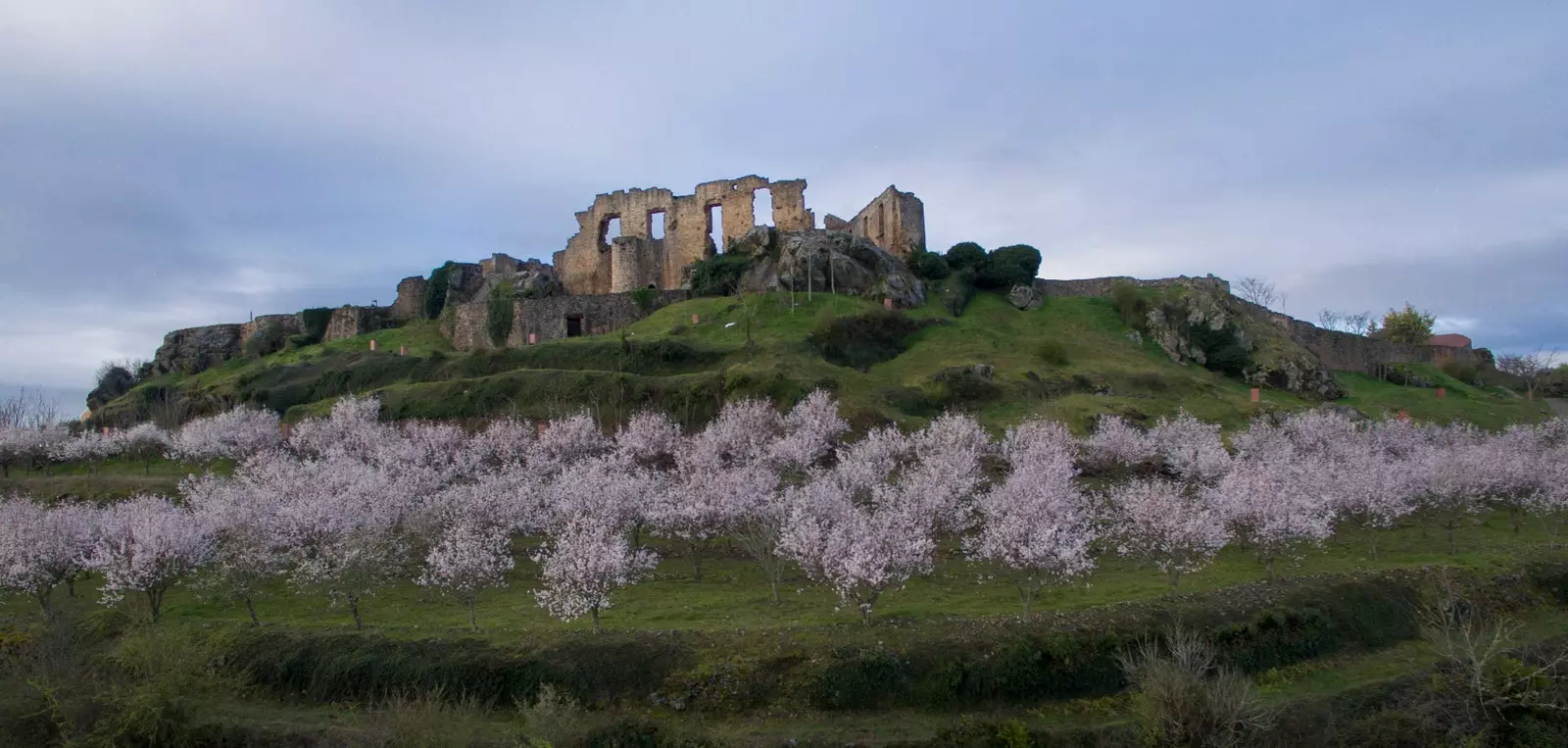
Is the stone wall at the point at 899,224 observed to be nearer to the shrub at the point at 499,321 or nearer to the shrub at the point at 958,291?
the shrub at the point at 958,291

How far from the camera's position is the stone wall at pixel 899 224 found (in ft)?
266

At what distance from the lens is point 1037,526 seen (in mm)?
27109

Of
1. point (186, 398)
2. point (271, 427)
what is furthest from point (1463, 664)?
point (186, 398)

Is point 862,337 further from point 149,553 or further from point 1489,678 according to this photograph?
point 1489,678

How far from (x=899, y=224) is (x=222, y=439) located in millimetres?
53396

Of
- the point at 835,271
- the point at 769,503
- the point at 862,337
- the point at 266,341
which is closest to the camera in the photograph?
the point at 769,503

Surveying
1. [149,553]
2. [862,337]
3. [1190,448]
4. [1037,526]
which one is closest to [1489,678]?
[1037,526]

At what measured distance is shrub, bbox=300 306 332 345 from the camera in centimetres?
8462

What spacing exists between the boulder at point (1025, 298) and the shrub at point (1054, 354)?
12406 mm

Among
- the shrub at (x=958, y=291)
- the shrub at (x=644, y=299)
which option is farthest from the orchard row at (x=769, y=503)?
the shrub at (x=958, y=291)

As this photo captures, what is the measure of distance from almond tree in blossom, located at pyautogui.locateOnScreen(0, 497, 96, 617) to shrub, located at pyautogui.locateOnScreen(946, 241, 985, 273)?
211 ft

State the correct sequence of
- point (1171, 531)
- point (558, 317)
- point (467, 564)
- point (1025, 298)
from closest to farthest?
point (467, 564)
point (1171, 531)
point (558, 317)
point (1025, 298)

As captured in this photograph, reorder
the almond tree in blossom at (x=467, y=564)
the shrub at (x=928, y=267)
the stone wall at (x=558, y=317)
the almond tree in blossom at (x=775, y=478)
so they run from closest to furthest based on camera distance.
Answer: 1. the almond tree in blossom at (x=467, y=564)
2. the almond tree in blossom at (x=775, y=478)
3. the stone wall at (x=558, y=317)
4. the shrub at (x=928, y=267)

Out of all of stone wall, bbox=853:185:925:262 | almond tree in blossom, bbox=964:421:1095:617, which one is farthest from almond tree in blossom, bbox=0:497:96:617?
stone wall, bbox=853:185:925:262
